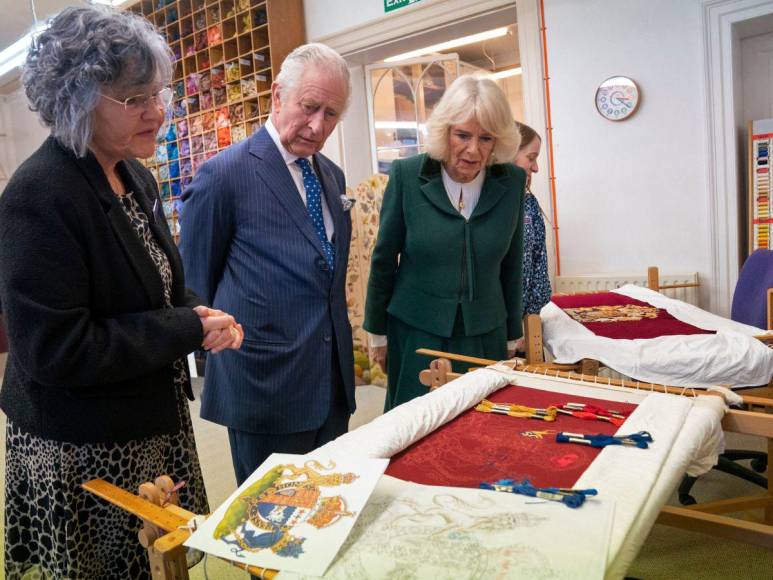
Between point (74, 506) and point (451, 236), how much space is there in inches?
45.1

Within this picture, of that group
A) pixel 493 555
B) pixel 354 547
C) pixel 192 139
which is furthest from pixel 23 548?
pixel 192 139

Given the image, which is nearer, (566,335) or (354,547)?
(354,547)

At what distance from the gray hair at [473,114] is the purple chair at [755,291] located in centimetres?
151

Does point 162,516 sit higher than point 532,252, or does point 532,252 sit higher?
point 532,252

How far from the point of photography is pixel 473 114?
173 cm

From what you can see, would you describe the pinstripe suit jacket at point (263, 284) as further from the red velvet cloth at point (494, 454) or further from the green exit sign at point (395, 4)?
the green exit sign at point (395, 4)

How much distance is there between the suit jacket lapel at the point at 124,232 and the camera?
1041 mm

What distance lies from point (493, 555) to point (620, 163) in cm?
360

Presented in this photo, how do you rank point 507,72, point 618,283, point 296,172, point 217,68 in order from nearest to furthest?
1. point 296,172
2. point 618,283
3. point 217,68
4. point 507,72

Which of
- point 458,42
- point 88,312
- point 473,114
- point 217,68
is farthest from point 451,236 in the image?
point 458,42

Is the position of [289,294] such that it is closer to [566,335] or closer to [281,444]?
[281,444]

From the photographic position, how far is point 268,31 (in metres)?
4.93

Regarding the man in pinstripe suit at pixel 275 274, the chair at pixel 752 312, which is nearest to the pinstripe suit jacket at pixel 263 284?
the man in pinstripe suit at pixel 275 274

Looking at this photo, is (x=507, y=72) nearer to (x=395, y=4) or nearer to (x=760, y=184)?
(x=395, y=4)
